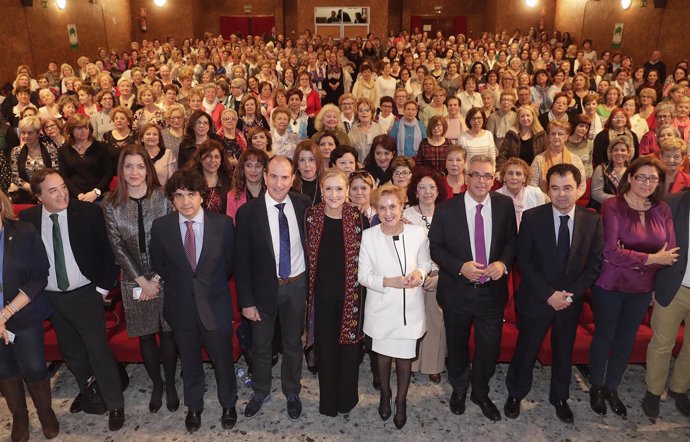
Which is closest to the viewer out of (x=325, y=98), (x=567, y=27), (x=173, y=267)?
(x=173, y=267)

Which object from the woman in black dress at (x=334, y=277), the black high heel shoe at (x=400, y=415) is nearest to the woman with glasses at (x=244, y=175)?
the woman in black dress at (x=334, y=277)

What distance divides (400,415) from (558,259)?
1442mm

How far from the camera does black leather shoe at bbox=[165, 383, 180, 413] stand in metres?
3.47

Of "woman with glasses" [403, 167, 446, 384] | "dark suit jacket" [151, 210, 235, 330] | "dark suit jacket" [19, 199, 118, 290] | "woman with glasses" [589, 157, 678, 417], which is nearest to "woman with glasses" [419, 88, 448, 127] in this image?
"woman with glasses" [403, 167, 446, 384]

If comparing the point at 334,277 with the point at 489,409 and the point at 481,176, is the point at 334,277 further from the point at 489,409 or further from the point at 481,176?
the point at 489,409

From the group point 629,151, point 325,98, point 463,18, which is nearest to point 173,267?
point 629,151

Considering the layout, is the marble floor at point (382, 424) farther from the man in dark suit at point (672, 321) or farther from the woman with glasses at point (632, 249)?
the woman with glasses at point (632, 249)

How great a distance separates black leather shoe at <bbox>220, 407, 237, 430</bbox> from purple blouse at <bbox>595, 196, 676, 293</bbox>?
2.60 metres

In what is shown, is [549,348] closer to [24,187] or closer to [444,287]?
[444,287]

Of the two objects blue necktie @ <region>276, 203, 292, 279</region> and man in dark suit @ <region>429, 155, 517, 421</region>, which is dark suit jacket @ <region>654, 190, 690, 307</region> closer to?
man in dark suit @ <region>429, 155, 517, 421</region>

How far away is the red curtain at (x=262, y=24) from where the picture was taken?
74.6 ft

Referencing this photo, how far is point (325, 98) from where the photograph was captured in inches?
364

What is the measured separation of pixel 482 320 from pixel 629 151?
100 inches

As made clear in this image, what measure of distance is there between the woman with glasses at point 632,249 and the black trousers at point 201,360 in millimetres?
2496
